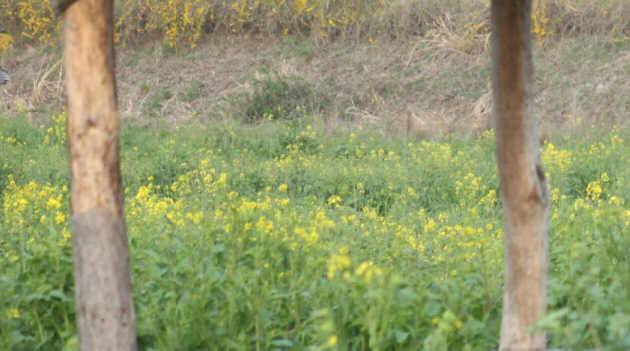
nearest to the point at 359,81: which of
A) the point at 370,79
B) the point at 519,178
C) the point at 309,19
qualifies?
the point at 370,79

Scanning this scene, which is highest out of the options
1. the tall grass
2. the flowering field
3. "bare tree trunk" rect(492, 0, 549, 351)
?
the tall grass

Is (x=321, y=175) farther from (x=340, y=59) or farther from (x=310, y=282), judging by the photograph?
(x=340, y=59)

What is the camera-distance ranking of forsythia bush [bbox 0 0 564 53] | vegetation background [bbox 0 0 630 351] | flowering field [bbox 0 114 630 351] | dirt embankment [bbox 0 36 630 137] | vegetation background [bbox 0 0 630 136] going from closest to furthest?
flowering field [bbox 0 114 630 351] → vegetation background [bbox 0 0 630 351] → dirt embankment [bbox 0 36 630 137] → vegetation background [bbox 0 0 630 136] → forsythia bush [bbox 0 0 564 53]

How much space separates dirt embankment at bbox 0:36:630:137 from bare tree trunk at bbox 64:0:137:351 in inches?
402

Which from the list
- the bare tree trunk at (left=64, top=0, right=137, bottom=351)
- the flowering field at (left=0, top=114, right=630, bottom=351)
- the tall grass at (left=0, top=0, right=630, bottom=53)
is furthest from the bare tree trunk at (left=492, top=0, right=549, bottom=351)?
the tall grass at (left=0, top=0, right=630, bottom=53)

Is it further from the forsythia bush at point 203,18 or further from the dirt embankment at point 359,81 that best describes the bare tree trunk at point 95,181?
the forsythia bush at point 203,18

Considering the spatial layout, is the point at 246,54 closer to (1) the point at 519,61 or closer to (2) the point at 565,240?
(2) the point at 565,240

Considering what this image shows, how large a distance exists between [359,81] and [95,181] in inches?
600

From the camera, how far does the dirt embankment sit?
13828 mm

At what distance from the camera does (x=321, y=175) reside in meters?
8.20

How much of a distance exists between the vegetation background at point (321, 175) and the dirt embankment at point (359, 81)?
0.06 metres

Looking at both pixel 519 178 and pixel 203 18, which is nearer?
pixel 519 178

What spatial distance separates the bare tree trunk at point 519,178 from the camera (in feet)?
7.51

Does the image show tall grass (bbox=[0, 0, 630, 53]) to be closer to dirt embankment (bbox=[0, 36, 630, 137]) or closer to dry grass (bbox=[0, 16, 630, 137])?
dry grass (bbox=[0, 16, 630, 137])
